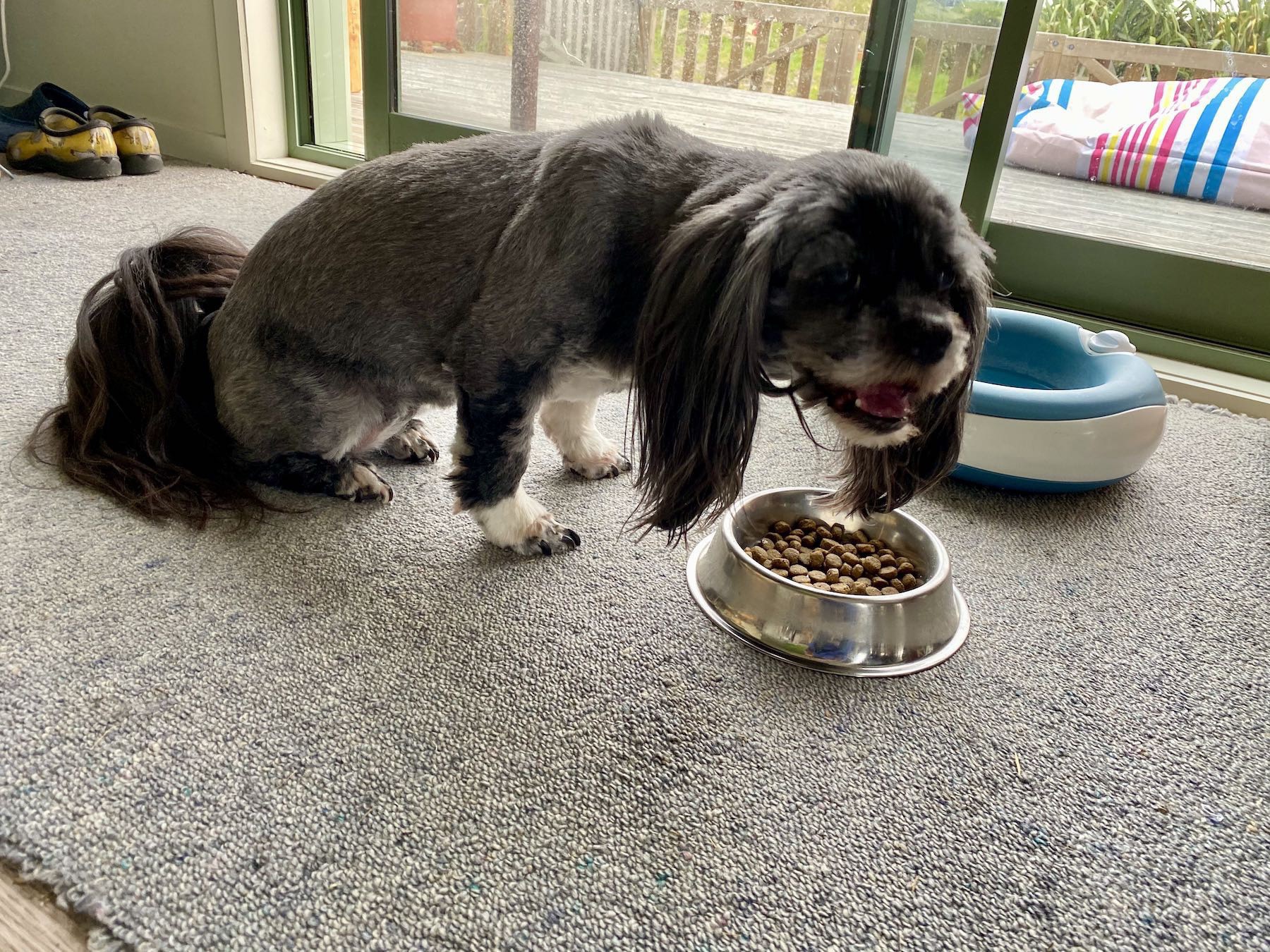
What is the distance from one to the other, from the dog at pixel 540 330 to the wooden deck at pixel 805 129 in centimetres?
116

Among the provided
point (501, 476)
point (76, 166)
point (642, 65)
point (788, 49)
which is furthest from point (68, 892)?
point (76, 166)

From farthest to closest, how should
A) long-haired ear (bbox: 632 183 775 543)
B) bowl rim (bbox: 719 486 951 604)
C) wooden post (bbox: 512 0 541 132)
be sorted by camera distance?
wooden post (bbox: 512 0 541 132) < bowl rim (bbox: 719 486 951 604) < long-haired ear (bbox: 632 183 775 543)

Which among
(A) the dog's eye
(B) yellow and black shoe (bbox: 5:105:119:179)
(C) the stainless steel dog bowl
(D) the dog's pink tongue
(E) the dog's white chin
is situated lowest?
(C) the stainless steel dog bowl

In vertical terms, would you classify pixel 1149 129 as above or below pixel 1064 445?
above

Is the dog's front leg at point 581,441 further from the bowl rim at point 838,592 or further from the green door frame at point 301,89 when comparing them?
the green door frame at point 301,89

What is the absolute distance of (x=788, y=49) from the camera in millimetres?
2855

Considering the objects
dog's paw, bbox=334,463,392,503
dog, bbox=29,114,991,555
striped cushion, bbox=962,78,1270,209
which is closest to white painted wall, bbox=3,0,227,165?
dog, bbox=29,114,991,555

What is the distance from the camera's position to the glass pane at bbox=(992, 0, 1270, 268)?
8.25 feet

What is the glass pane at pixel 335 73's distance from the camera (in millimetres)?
3557

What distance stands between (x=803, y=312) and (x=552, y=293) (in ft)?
1.24

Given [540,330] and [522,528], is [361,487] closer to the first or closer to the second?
[522,528]

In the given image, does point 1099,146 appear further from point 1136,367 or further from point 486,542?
point 486,542

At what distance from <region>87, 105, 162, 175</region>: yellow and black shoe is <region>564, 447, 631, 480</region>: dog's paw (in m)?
2.68

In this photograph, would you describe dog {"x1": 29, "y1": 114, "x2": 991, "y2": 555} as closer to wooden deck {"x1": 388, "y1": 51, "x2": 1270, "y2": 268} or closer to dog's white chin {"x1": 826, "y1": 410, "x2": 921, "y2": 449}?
dog's white chin {"x1": 826, "y1": 410, "x2": 921, "y2": 449}
